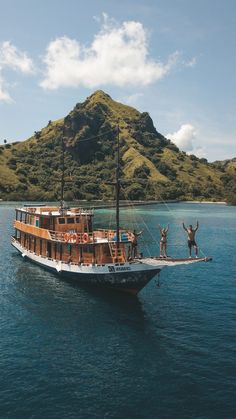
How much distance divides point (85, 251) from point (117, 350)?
61.0 feet

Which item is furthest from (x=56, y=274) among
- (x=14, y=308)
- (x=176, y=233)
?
(x=176, y=233)

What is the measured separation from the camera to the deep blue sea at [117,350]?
23062mm

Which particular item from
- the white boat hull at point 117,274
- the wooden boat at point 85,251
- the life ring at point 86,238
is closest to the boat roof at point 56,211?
the wooden boat at point 85,251

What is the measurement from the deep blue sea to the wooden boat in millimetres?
2030

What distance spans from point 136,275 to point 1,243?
47913 mm

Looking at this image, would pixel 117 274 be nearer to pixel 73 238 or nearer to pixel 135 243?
pixel 135 243

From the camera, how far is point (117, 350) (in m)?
30.0

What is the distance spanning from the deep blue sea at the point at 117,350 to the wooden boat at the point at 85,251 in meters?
2.03

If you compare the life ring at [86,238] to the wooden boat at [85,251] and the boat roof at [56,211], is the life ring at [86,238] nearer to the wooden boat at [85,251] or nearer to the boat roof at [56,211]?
the wooden boat at [85,251]

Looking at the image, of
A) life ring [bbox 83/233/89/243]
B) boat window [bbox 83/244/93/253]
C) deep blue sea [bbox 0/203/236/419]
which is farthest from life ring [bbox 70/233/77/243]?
deep blue sea [bbox 0/203/236/419]

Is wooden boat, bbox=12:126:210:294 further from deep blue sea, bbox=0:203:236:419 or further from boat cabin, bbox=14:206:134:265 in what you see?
deep blue sea, bbox=0:203:236:419

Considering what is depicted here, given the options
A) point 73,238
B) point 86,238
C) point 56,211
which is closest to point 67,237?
point 73,238

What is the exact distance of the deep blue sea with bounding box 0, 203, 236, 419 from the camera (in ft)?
75.7

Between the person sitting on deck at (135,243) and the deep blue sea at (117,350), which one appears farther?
the person sitting on deck at (135,243)
